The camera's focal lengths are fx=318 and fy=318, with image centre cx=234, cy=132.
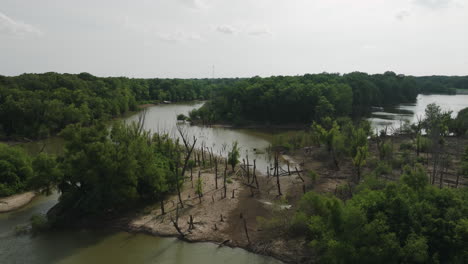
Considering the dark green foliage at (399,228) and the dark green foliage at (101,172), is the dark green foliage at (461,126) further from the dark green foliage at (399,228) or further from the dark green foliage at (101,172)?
the dark green foliage at (101,172)

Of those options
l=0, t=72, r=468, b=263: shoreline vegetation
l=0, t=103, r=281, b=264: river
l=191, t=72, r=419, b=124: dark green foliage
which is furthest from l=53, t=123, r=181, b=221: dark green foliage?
l=191, t=72, r=419, b=124: dark green foliage

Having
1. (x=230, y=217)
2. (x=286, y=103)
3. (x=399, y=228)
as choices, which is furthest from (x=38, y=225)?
(x=286, y=103)

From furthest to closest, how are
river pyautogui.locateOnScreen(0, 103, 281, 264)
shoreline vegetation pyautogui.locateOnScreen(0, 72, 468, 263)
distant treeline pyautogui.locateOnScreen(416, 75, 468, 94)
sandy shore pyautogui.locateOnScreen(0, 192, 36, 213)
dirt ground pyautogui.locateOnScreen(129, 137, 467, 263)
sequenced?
distant treeline pyautogui.locateOnScreen(416, 75, 468, 94) < sandy shore pyautogui.locateOnScreen(0, 192, 36, 213) < dirt ground pyautogui.locateOnScreen(129, 137, 467, 263) < river pyautogui.locateOnScreen(0, 103, 281, 264) < shoreline vegetation pyautogui.locateOnScreen(0, 72, 468, 263)

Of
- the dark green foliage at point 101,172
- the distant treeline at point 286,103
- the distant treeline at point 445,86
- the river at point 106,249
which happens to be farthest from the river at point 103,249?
the distant treeline at point 445,86

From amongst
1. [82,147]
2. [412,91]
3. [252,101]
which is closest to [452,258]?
[82,147]

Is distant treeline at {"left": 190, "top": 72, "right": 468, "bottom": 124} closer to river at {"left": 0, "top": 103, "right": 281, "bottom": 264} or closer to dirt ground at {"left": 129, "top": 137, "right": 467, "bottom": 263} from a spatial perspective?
dirt ground at {"left": 129, "top": 137, "right": 467, "bottom": 263}

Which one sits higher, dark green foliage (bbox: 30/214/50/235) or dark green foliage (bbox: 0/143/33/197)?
dark green foliage (bbox: 0/143/33/197)

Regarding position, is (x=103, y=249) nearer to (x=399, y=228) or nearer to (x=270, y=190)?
(x=270, y=190)
